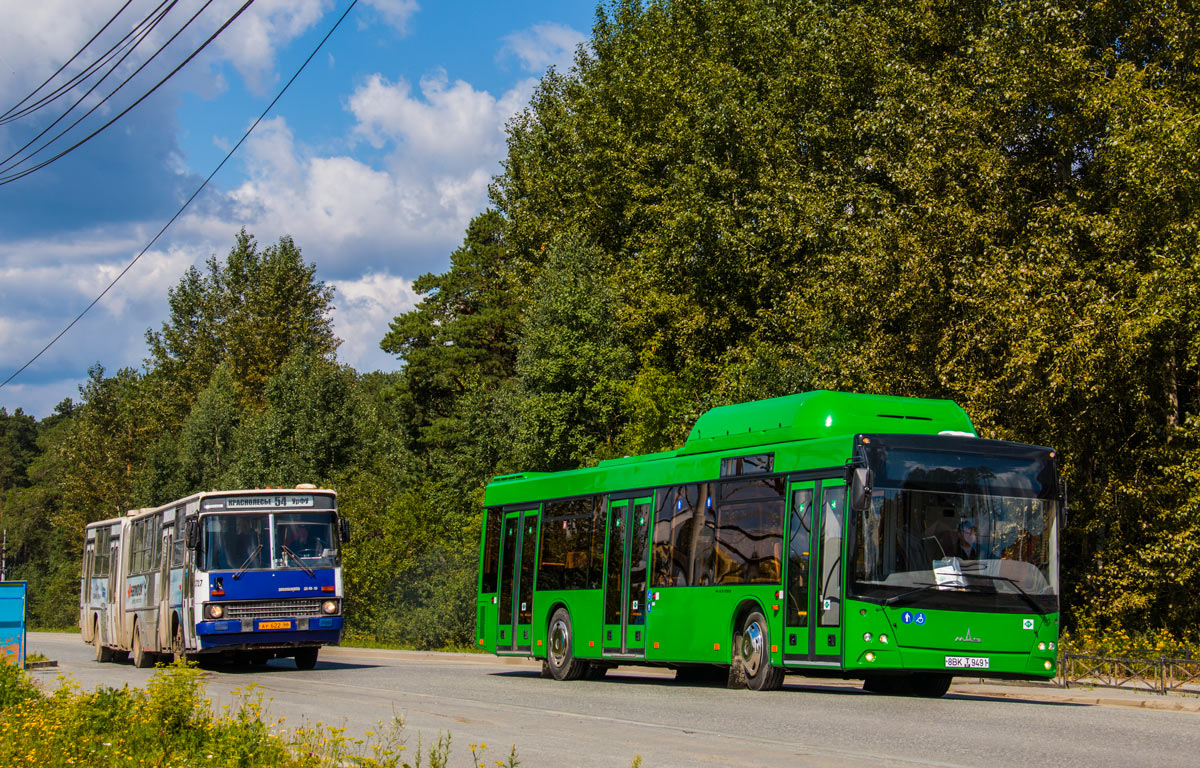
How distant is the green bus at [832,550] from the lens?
15820mm

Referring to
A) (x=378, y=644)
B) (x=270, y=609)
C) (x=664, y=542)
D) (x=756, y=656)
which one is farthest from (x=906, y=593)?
(x=378, y=644)

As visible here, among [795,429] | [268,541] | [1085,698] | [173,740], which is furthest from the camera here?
[268,541]

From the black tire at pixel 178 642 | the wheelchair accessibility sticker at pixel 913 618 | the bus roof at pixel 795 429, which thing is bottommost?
the black tire at pixel 178 642

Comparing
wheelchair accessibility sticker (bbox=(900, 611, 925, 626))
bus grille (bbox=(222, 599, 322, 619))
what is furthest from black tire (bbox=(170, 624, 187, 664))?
wheelchair accessibility sticker (bbox=(900, 611, 925, 626))

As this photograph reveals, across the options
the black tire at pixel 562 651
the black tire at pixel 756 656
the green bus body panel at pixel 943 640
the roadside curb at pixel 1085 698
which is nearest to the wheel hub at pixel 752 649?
the black tire at pixel 756 656

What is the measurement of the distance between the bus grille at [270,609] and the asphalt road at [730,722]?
5.60ft

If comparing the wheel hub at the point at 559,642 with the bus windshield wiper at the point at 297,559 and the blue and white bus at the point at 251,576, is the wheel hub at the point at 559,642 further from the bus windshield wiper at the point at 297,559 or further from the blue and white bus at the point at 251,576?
the bus windshield wiper at the point at 297,559

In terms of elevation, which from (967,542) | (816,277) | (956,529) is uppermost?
(816,277)

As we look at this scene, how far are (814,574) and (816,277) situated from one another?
20105mm

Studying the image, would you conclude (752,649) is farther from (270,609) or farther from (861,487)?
(270,609)

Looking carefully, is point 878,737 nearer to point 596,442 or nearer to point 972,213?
point 972,213

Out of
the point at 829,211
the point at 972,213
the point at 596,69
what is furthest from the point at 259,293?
the point at 972,213

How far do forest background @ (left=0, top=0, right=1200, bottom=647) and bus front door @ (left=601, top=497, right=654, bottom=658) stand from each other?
28.7 ft

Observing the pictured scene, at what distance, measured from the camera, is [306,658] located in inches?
985
